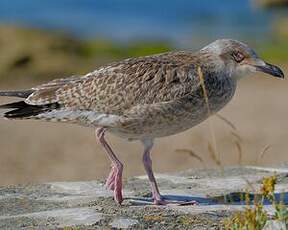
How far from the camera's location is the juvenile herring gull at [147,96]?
7441 mm

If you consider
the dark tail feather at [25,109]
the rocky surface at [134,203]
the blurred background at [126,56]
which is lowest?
the blurred background at [126,56]

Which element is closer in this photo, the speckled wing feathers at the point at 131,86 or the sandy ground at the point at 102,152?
the speckled wing feathers at the point at 131,86

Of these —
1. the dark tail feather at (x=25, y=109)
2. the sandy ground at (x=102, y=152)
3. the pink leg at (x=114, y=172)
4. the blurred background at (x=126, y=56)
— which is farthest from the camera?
the blurred background at (x=126, y=56)

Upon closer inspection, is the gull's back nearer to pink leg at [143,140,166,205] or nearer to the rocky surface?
pink leg at [143,140,166,205]

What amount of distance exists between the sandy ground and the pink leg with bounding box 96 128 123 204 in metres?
5.14

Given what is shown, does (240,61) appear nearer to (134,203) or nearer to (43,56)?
(134,203)

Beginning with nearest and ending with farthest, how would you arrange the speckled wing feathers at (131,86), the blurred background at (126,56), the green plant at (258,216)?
the green plant at (258,216) < the speckled wing feathers at (131,86) < the blurred background at (126,56)

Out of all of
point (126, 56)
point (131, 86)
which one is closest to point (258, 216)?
point (131, 86)

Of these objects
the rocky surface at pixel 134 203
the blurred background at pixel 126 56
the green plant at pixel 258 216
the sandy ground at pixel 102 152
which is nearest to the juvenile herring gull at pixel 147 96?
the rocky surface at pixel 134 203

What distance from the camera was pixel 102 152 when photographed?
1565 cm

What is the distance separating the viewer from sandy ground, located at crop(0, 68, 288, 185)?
1426 centimetres

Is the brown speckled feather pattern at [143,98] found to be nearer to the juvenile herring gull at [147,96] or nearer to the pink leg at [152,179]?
the juvenile herring gull at [147,96]

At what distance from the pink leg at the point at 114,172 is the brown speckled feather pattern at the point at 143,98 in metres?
0.09

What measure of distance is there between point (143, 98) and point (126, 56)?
23.6 metres
